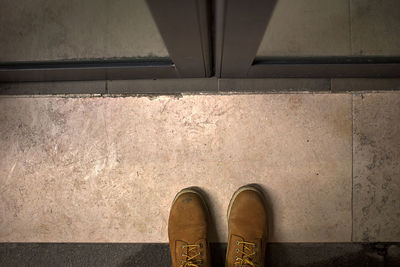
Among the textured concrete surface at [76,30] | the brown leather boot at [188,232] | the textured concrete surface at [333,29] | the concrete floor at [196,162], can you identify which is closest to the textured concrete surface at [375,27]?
the textured concrete surface at [333,29]

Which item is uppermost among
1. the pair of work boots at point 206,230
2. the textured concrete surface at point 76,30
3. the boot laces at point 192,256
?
the textured concrete surface at point 76,30

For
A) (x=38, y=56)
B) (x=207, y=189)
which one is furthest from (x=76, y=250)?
(x=38, y=56)

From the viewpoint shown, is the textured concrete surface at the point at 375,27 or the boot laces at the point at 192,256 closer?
the textured concrete surface at the point at 375,27

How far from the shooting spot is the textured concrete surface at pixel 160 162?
1007mm

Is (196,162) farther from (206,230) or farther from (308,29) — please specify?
(308,29)

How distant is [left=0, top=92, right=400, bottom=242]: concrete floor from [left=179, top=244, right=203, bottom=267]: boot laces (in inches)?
3.5

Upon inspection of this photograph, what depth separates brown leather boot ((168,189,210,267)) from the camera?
1.01 meters

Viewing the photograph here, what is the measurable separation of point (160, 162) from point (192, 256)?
1.29ft

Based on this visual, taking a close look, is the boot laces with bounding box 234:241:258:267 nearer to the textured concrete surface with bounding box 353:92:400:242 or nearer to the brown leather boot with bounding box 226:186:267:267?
the brown leather boot with bounding box 226:186:267:267

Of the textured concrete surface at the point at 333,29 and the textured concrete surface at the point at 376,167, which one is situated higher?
the textured concrete surface at the point at 333,29

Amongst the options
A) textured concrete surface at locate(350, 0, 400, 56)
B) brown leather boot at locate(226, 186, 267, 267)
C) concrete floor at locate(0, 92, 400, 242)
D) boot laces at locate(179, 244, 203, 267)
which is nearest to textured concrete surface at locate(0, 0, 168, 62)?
concrete floor at locate(0, 92, 400, 242)

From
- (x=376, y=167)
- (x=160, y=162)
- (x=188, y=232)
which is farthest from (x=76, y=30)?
(x=376, y=167)

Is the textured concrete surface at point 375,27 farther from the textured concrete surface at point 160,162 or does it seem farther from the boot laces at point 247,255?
the boot laces at point 247,255

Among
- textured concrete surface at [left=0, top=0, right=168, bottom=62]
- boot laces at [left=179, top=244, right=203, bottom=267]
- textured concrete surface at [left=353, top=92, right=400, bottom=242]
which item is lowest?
boot laces at [left=179, top=244, right=203, bottom=267]
